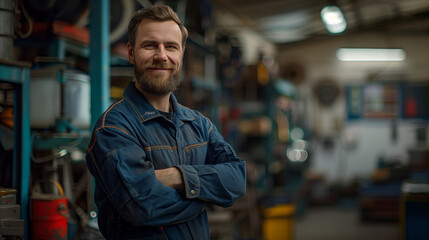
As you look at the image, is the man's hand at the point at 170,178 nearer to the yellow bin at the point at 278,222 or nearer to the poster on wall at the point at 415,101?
the yellow bin at the point at 278,222

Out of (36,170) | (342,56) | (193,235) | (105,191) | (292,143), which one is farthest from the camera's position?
(342,56)

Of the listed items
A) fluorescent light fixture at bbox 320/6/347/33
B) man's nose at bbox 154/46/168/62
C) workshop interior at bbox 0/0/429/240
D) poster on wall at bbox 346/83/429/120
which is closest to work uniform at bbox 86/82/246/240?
man's nose at bbox 154/46/168/62

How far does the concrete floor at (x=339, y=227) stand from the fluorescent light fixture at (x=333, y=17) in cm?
338

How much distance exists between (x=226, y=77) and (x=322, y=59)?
21.5ft

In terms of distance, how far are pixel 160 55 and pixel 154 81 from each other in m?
0.10

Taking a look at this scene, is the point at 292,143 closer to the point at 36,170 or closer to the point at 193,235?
the point at 36,170

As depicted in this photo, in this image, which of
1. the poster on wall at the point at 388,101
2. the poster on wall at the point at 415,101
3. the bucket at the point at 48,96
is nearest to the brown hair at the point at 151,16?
the bucket at the point at 48,96

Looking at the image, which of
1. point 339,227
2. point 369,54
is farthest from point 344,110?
point 339,227

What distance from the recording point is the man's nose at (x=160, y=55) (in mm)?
1583

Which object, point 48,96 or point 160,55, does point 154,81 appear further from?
point 48,96

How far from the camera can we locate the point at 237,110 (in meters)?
6.24

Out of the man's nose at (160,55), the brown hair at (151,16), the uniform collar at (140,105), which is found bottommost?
the uniform collar at (140,105)

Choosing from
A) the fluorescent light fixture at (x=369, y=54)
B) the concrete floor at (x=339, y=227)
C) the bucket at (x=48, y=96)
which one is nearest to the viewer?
the bucket at (x=48, y=96)

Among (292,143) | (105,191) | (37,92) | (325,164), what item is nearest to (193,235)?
(105,191)
